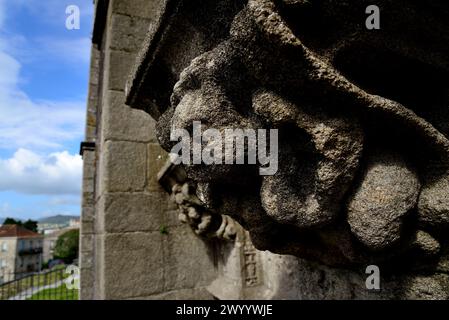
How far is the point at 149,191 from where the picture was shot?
2307 mm

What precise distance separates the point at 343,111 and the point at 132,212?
5.86 feet

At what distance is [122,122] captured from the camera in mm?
2324

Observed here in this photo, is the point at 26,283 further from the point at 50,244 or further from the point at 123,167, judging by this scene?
the point at 50,244

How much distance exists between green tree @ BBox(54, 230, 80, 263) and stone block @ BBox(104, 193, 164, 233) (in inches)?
1098

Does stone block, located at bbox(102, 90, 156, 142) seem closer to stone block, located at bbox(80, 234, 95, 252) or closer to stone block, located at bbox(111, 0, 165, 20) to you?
stone block, located at bbox(111, 0, 165, 20)

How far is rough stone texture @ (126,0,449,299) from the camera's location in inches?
27.0

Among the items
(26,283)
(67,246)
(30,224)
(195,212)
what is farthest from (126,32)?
(67,246)

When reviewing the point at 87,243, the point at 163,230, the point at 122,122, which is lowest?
the point at 87,243

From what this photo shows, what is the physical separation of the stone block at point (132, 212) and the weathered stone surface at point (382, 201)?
1693mm

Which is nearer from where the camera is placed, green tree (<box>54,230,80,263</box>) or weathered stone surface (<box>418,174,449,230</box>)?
weathered stone surface (<box>418,174,449,230</box>)

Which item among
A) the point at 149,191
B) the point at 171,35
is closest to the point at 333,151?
the point at 171,35

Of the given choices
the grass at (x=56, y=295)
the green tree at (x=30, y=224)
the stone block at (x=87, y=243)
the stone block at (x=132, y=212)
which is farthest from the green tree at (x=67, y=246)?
the stone block at (x=132, y=212)

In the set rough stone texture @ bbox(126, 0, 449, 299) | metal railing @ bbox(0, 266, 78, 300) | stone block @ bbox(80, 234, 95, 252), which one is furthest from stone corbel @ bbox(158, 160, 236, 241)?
metal railing @ bbox(0, 266, 78, 300)

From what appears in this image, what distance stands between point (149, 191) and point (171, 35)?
59.3 inches
